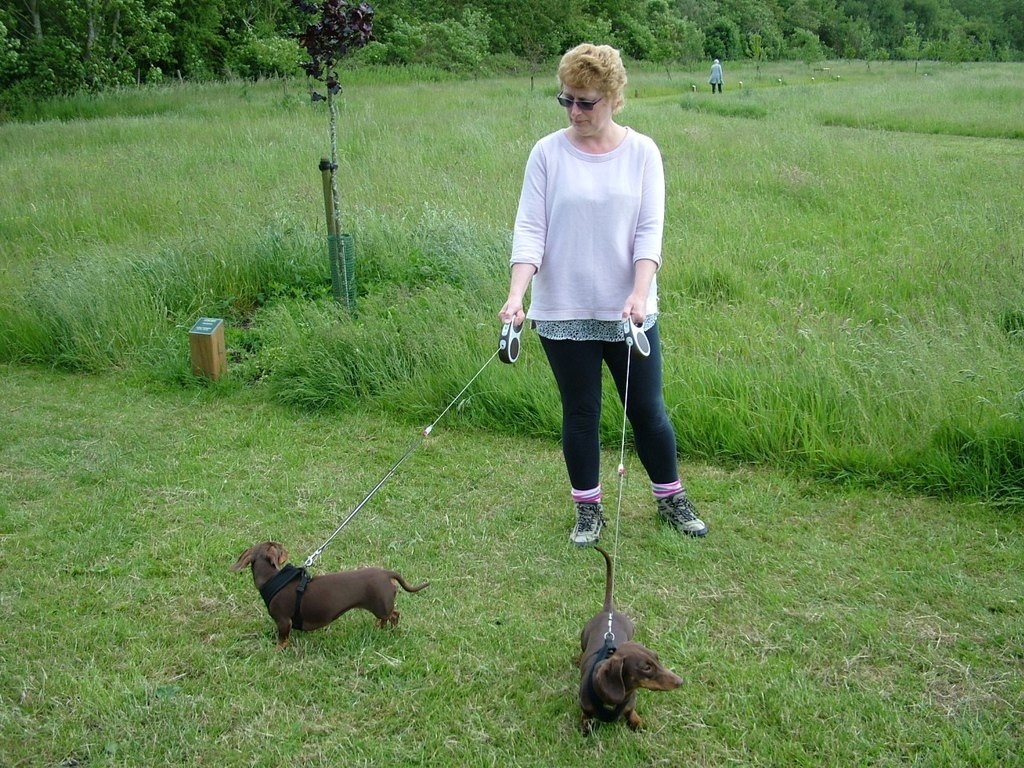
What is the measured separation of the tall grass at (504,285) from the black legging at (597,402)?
906 millimetres

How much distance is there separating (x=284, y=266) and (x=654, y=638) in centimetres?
468

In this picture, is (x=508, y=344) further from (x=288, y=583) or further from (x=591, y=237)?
(x=288, y=583)

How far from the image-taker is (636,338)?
321cm

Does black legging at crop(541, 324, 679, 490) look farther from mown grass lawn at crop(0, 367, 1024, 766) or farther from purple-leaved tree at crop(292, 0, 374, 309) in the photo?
purple-leaved tree at crop(292, 0, 374, 309)

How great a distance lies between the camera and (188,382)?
5715mm

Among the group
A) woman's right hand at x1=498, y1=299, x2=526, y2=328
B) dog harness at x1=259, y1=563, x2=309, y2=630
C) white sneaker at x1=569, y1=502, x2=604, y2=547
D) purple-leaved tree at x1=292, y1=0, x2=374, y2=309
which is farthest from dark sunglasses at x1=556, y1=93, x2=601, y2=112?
purple-leaved tree at x1=292, y1=0, x2=374, y2=309

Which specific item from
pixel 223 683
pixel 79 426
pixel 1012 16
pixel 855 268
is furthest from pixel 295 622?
pixel 1012 16

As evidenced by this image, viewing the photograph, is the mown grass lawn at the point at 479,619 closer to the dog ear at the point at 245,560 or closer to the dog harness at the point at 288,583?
the dog harness at the point at 288,583

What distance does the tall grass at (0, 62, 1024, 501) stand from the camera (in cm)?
442

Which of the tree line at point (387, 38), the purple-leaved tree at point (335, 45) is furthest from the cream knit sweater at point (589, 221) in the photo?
the tree line at point (387, 38)

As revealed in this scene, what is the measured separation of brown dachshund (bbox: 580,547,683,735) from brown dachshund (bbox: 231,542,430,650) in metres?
0.70

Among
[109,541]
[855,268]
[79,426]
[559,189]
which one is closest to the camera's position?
[559,189]

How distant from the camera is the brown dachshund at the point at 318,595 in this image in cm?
299

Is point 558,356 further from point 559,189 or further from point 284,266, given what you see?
point 284,266
